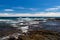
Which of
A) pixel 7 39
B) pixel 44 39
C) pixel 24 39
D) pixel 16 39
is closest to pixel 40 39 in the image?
pixel 44 39

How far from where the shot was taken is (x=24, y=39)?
1318 centimetres

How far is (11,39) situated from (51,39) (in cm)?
412

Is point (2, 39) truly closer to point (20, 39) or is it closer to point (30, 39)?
point (20, 39)

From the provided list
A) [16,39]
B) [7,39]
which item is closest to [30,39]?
[16,39]

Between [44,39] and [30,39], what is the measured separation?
1427 mm

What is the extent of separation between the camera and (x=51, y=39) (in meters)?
13.5

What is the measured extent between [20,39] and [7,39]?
4.53 ft

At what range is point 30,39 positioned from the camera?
43.8ft

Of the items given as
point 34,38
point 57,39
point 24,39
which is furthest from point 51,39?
point 24,39

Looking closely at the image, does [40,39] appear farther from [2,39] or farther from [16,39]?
[2,39]

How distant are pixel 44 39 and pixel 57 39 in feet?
4.59

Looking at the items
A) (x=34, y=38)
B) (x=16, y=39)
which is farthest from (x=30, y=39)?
(x=16, y=39)

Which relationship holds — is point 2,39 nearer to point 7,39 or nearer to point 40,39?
point 7,39

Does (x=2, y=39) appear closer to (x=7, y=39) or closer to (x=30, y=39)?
(x=7, y=39)
